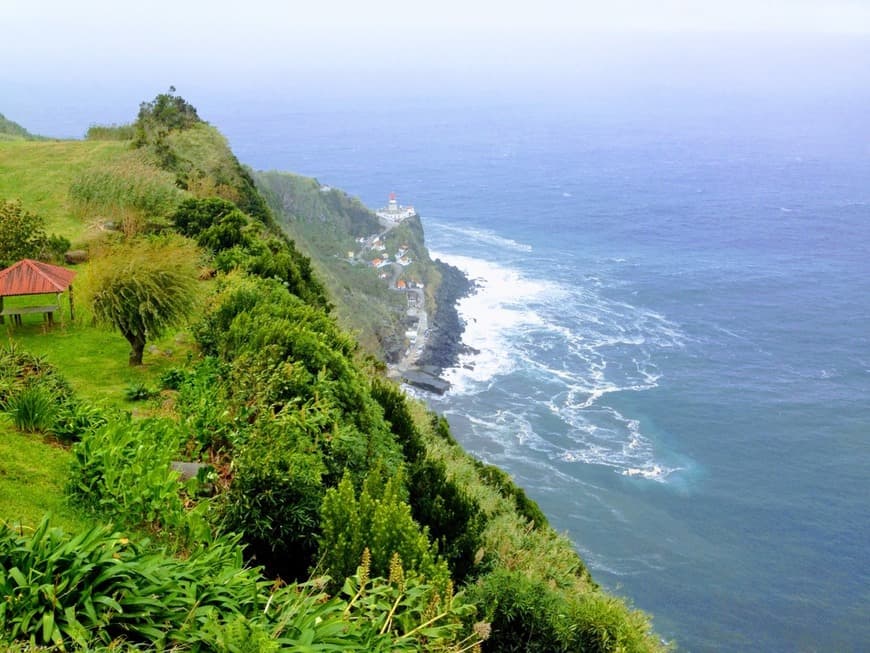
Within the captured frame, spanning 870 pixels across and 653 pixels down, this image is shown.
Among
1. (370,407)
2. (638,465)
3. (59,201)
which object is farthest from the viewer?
(638,465)

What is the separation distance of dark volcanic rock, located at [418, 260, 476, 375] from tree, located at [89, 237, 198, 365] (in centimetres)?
Result: 4506

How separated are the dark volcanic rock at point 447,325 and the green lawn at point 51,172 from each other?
31752 mm

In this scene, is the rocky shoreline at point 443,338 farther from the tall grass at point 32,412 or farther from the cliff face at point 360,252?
the tall grass at point 32,412

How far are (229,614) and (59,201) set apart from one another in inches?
1100

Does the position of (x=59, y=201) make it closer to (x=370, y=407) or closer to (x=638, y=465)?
(x=370, y=407)

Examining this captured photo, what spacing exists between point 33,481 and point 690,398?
54.0 metres

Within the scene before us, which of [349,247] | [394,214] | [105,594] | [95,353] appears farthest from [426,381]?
[105,594]

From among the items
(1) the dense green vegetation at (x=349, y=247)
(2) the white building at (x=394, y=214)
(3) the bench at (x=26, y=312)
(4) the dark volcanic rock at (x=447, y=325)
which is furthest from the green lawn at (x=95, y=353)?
(2) the white building at (x=394, y=214)

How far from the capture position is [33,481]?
29.2 ft

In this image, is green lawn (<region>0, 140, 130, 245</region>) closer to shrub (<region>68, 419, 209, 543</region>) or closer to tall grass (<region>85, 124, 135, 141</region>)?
tall grass (<region>85, 124, 135, 141</region>)

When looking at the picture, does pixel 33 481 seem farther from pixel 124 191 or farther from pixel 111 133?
pixel 111 133

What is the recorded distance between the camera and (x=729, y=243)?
105000mm

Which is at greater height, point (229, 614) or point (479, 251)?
point (479, 251)

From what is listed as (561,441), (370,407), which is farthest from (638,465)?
(370,407)
